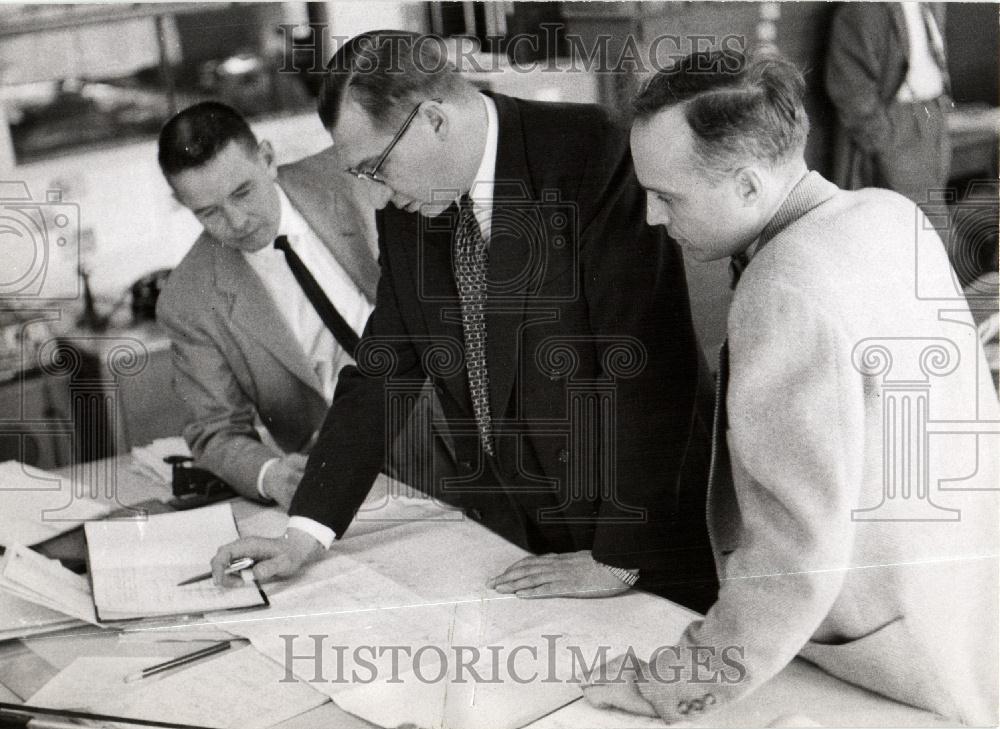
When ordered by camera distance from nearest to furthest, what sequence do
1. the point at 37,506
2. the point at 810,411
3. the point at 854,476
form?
1. the point at 810,411
2. the point at 854,476
3. the point at 37,506

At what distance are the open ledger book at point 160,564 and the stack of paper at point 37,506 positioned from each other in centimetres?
4

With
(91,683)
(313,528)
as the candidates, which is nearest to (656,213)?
(313,528)

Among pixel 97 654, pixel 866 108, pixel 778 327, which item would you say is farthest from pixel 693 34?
pixel 97 654

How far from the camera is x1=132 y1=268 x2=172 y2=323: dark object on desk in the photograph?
192 centimetres

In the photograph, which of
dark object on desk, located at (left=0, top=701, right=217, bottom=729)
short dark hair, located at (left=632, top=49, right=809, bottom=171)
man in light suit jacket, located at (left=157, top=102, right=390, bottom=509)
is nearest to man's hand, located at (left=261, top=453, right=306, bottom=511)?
man in light suit jacket, located at (left=157, top=102, right=390, bottom=509)

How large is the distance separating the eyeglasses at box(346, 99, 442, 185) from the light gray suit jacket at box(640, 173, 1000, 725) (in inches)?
24.3

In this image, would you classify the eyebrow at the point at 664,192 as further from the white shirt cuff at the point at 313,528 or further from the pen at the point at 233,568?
the pen at the point at 233,568

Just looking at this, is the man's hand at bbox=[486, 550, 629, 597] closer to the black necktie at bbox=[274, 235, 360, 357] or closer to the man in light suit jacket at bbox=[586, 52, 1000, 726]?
the man in light suit jacket at bbox=[586, 52, 1000, 726]

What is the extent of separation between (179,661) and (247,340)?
0.58 meters

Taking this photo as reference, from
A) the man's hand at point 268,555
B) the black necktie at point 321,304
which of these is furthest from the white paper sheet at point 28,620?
the black necktie at point 321,304

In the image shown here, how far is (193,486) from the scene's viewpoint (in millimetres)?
2031

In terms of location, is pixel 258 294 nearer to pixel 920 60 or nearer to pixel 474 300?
pixel 474 300

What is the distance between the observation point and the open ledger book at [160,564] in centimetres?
195

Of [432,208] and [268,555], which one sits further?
[268,555]
